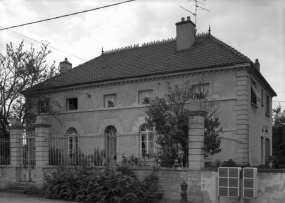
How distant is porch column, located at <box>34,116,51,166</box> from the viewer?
15875mm

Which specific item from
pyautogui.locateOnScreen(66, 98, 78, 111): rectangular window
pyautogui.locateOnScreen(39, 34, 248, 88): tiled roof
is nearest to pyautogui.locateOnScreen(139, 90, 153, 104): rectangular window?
pyautogui.locateOnScreen(39, 34, 248, 88): tiled roof

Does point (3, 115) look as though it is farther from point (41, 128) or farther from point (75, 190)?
point (75, 190)

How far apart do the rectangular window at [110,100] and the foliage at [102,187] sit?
32.2 ft

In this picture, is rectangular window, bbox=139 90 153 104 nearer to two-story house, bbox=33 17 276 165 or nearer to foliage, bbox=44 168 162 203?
two-story house, bbox=33 17 276 165

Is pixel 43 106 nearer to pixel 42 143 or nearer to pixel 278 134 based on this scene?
pixel 42 143

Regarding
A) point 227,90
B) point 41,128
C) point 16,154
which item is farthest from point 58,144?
point 227,90

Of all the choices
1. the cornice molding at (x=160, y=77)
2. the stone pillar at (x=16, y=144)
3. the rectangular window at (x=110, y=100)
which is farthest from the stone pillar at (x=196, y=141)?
the rectangular window at (x=110, y=100)

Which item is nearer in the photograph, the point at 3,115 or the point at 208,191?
the point at 208,191

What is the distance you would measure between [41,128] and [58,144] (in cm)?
104

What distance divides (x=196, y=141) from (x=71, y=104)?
15.1 metres

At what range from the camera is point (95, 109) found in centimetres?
2430

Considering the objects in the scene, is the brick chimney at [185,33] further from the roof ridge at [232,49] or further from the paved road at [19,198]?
the paved road at [19,198]

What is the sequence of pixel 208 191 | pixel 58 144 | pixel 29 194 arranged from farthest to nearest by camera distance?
pixel 58 144, pixel 29 194, pixel 208 191

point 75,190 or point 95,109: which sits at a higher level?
point 95,109
